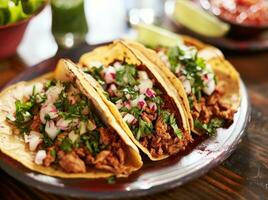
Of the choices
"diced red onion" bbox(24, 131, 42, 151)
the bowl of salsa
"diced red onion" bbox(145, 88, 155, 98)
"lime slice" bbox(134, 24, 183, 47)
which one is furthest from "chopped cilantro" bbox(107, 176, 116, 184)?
the bowl of salsa

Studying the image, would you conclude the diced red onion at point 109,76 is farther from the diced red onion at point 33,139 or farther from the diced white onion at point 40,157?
the diced white onion at point 40,157

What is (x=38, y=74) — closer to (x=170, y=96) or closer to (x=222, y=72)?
(x=170, y=96)

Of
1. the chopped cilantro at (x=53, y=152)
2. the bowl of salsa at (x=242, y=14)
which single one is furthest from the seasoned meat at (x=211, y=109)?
the bowl of salsa at (x=242, y=14)

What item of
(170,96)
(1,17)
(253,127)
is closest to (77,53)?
(1,17)

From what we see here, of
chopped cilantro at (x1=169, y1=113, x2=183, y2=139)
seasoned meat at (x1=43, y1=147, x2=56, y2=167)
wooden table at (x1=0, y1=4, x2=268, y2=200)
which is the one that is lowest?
wooden table at (x1=0, y1=4, x2=268, y2=200)

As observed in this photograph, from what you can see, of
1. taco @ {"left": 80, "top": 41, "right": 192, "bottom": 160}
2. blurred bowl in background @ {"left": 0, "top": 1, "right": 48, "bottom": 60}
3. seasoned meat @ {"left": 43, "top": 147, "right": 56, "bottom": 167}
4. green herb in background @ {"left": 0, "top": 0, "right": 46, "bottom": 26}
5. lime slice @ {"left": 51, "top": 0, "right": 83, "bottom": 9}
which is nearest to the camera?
seasoned meat @ {"left": 43, "top": 147, "right": 56, "bottom": 167}

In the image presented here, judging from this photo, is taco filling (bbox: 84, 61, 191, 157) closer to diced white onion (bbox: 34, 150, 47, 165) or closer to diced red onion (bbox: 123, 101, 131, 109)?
diced red onion (bbox: 123, 101, 131, 109)

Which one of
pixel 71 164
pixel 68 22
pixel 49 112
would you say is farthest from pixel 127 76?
pixel 68 22
